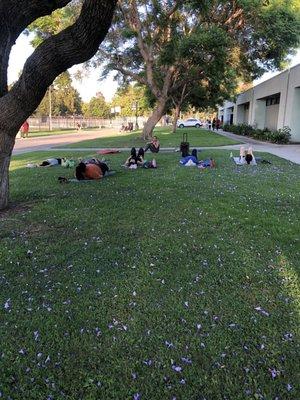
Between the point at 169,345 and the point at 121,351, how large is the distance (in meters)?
0.35

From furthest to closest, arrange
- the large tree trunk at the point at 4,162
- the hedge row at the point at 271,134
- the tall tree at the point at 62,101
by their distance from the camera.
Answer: the tall tree at the point at 62,101
the hedge row at the point at 271,134
the large tree trunk at the point at 4,162

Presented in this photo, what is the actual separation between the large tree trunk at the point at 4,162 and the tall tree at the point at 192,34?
13.0 m

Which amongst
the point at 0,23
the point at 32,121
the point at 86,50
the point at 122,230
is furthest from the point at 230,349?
the point at 32,121

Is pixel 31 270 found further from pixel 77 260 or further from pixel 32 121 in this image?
pixel 32 121

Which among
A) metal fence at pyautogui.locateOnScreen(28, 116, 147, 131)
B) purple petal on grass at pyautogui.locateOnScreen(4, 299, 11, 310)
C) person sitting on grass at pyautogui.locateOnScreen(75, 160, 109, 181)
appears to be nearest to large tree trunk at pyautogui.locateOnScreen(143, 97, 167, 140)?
person sitting on grass at pyautogui.locateOnScreen(75, 160, 109, 181)

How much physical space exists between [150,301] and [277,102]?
29.1 m

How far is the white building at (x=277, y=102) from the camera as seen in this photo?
2295cm

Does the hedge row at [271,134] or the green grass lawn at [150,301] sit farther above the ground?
the hedge row at [271,134]

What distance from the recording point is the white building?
75.3 feet

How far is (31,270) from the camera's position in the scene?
4.07 metres

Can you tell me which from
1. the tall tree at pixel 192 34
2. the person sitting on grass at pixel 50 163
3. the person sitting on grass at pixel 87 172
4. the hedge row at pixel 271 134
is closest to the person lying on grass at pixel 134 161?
the person sitting on grass at pixel 87 172

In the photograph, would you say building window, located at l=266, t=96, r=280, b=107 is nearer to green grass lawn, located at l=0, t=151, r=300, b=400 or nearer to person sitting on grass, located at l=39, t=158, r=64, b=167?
person sitting on grass, located at l=39, t=158, r=64, b=167

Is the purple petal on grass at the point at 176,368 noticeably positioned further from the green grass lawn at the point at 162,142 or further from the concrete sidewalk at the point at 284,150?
the green grass lawn at the point at 162,142

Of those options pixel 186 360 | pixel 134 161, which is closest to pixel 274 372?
pixel 186 360
